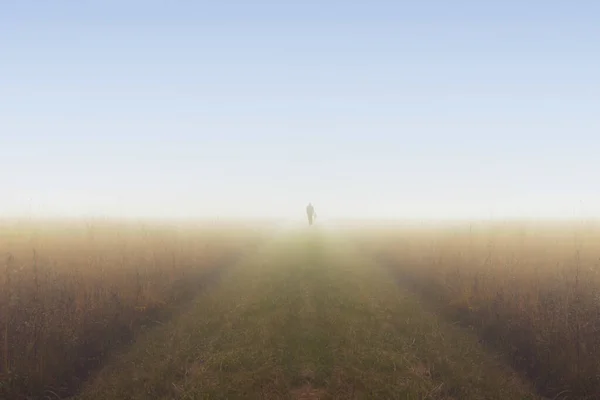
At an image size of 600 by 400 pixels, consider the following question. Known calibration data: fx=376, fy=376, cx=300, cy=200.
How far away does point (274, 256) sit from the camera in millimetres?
23328

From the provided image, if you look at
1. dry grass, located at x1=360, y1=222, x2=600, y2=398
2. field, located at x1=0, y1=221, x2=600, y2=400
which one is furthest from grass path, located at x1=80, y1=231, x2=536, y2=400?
dry grass, located at x1=360, y1=222, x2=600, y2=398

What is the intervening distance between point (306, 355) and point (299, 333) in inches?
50.8

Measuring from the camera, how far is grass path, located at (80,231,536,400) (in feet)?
22.4

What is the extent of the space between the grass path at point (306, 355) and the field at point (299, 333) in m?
0.04

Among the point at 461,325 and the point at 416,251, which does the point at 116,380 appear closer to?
the point at 461,325

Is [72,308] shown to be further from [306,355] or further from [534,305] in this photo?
[534,305]

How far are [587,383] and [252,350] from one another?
662 cm

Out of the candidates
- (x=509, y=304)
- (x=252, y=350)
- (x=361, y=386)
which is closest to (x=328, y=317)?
(x=252, y=350)

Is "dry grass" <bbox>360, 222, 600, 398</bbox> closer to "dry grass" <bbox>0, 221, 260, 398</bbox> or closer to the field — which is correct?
the field

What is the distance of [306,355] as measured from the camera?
800 centimetres

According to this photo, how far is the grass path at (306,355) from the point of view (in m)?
6.81

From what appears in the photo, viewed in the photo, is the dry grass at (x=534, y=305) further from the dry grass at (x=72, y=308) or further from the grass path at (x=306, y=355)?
the dry grass at (x=72, y=308)

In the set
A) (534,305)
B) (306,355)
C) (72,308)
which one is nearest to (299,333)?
(306,355)

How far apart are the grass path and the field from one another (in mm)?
38
